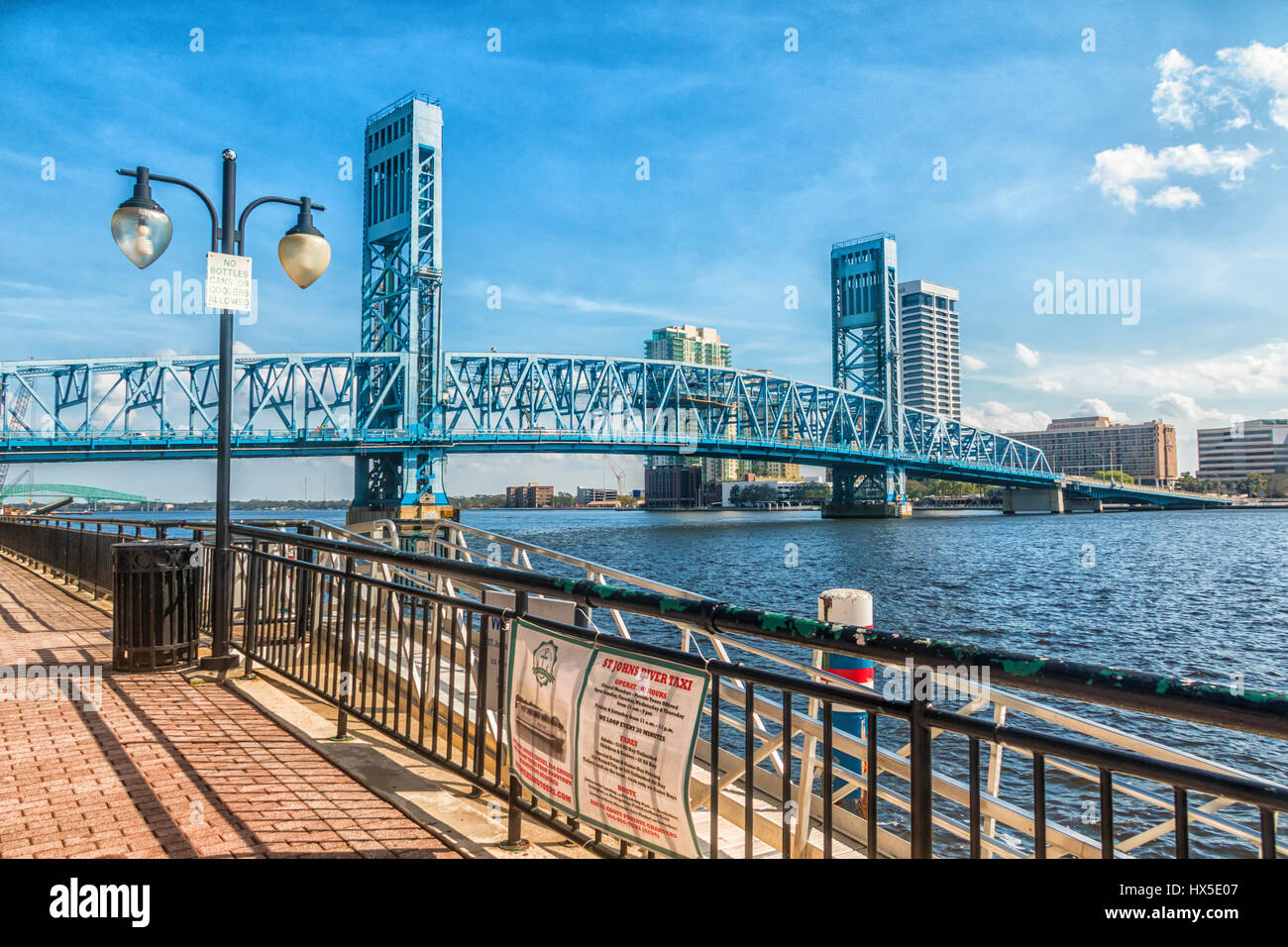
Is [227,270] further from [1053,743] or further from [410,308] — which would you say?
[410,308]

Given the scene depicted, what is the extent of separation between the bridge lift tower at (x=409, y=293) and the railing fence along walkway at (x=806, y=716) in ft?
214

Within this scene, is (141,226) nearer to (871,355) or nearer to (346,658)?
(346,658)

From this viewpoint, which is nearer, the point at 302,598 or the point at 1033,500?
the point at 302,598

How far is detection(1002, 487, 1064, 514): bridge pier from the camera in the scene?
441ft

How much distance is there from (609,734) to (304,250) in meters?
7.11

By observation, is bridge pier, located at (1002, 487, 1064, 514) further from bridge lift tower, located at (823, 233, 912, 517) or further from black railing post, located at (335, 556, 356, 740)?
black railing post, located at (335, 556, 356, 740)

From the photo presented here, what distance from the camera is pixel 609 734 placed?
10.9 feet

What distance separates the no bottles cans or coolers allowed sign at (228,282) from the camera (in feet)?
26.7

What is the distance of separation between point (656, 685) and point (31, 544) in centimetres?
2226

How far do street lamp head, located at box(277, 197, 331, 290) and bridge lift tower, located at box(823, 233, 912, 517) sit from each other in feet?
361

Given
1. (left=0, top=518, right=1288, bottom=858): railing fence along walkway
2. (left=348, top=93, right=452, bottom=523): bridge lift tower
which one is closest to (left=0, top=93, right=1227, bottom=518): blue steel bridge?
(left=348, top=93, right=452, bottom=523): bridge lift tower

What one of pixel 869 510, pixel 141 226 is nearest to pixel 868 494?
pixel 869 510

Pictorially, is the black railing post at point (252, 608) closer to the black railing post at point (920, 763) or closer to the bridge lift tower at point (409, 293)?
the black railing post at point (920, 763)

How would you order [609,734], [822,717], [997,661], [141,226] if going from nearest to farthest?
[997,661] → [609,734] → [822,717] → [141,226]
